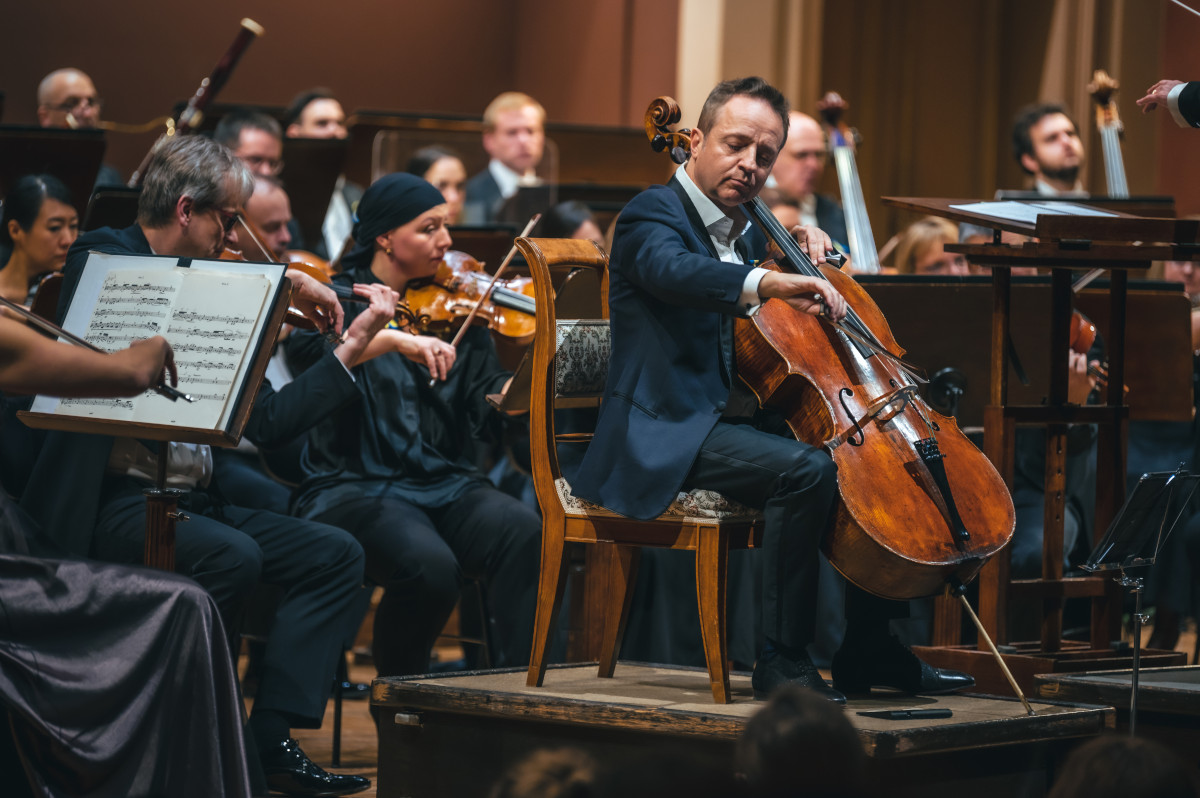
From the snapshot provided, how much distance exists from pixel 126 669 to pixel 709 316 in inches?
45.5

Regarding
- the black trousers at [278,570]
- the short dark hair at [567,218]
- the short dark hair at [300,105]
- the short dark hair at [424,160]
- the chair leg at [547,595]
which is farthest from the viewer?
the short dark hair at [300,105]

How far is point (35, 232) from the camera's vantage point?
3.82 metres

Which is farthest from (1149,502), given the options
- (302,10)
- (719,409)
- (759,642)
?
(302,10)

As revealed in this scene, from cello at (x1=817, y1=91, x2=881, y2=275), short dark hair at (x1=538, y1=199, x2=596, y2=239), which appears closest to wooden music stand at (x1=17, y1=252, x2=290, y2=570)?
short dark hair at (x1=538, y1=199, x2=596, y2=239)

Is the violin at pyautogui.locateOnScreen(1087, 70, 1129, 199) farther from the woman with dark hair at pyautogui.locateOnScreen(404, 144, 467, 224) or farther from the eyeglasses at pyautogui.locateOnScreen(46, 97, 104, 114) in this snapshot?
the eyeglasses at pyautogui.locateOnScreen(46, 97, 104, 114)

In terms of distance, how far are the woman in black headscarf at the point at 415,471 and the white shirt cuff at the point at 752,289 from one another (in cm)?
106

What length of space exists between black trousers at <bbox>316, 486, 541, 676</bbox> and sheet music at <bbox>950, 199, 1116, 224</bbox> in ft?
3.92

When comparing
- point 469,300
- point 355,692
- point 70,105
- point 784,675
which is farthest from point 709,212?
point 70,105

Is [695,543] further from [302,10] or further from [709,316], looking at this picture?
[302,10]

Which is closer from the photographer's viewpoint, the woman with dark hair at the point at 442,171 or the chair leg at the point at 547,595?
the chair leg at the point at 547,595

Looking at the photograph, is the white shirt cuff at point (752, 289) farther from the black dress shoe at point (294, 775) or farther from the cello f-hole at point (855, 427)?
the black dress shoe at point (294, 775)

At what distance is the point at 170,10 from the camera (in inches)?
295

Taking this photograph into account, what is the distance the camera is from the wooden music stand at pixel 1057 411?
3041 millimetres

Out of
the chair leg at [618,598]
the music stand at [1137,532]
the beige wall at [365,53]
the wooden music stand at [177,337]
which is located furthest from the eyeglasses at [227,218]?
the beige wall at [365,53]
